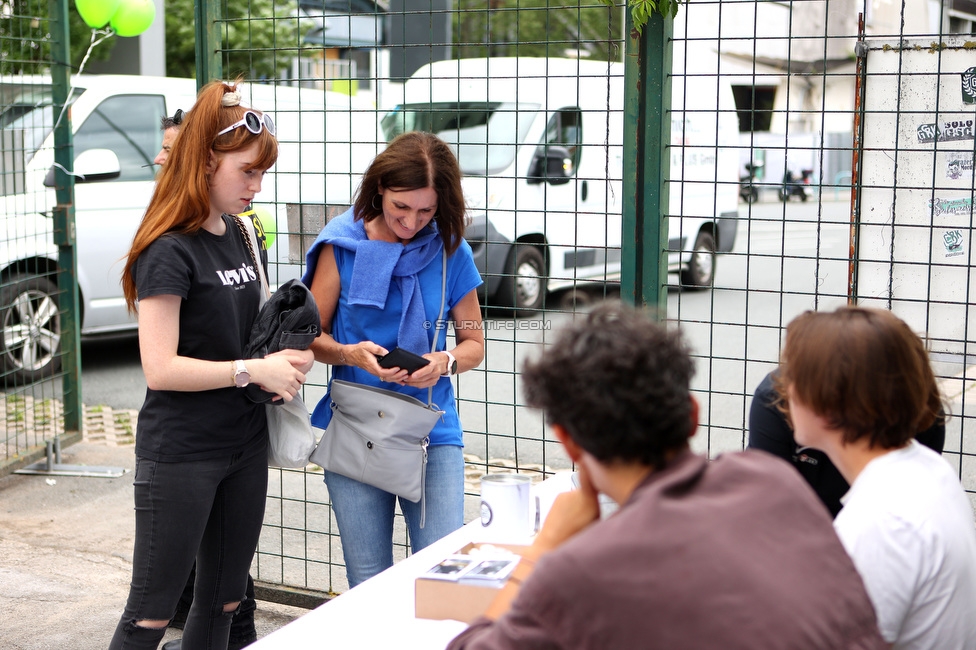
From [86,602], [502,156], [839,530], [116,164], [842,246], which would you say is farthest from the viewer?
[842,246]

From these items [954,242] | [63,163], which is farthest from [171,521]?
[63,163]

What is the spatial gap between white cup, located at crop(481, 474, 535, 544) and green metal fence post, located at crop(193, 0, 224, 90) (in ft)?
7.30

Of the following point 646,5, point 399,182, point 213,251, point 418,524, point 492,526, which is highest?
point 646,5

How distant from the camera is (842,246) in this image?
15.4 m

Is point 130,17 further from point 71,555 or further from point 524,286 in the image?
point 524,286

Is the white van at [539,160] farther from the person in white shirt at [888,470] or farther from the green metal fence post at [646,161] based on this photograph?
the person in white shirt at [888,470]

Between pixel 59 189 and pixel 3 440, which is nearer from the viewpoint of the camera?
pixel 59 189

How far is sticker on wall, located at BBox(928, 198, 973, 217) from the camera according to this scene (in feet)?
10.1

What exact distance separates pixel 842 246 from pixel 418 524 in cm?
1387

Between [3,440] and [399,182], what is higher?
[399,182]

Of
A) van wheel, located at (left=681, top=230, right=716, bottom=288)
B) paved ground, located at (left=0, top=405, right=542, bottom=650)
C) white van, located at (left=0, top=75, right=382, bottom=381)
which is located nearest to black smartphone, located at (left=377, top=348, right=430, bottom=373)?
paved ground, located at (left=0, top=405, right=542, bottom=650)

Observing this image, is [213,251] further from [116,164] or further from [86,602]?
[116,164]

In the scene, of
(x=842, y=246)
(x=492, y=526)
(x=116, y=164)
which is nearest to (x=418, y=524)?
(x=492, y=526)

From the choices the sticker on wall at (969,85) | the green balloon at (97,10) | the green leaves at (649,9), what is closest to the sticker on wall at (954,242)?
the sticker on wall at (969,85)
